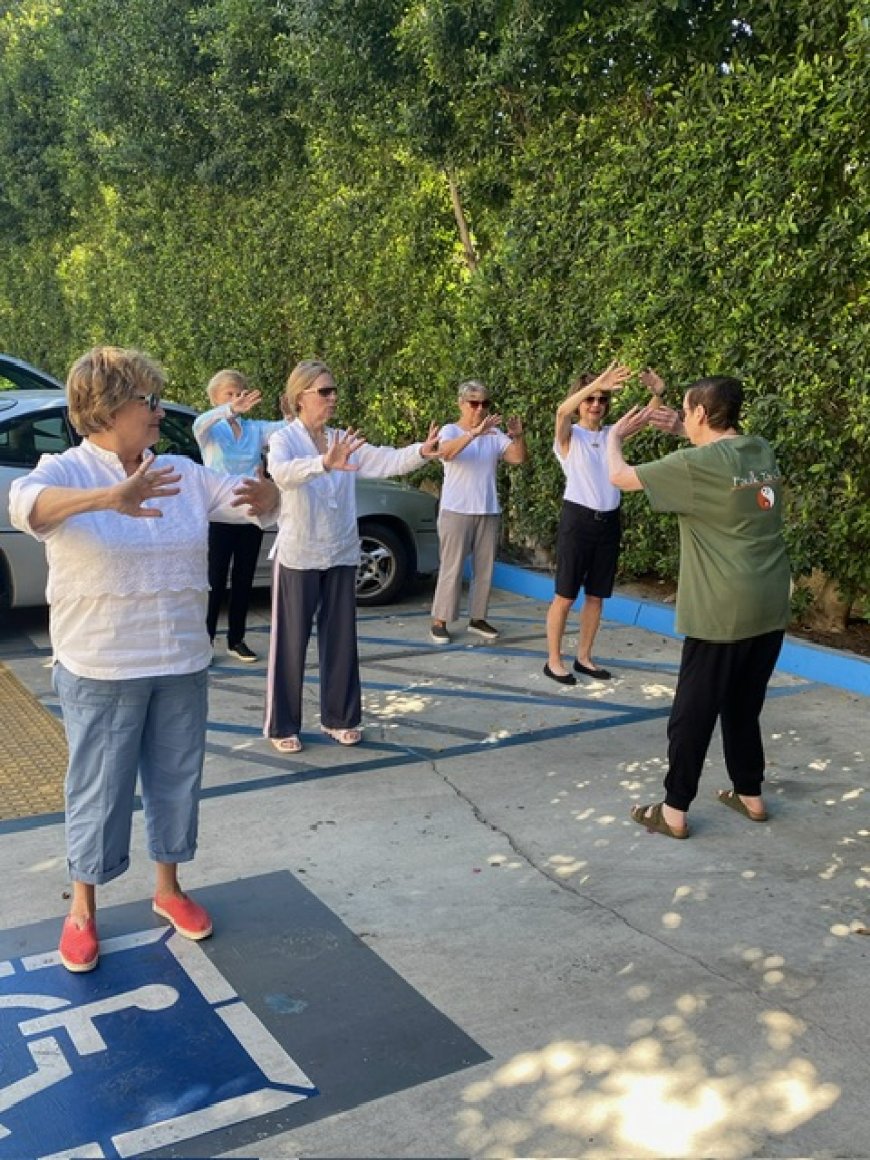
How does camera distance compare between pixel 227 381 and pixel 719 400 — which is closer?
pixel 719 400

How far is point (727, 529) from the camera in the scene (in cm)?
444

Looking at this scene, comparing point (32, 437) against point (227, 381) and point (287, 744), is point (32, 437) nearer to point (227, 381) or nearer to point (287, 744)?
point (227, 381)

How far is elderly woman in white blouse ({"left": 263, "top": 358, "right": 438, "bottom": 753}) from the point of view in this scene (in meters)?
5.54

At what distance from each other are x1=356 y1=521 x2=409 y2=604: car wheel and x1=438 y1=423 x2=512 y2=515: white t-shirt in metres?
1.29

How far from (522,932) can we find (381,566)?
18.5 ft

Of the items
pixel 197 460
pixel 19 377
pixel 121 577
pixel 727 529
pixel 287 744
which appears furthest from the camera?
pixel 19 377

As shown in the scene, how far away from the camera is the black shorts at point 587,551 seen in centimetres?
688

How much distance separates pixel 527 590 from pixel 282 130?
6.38m

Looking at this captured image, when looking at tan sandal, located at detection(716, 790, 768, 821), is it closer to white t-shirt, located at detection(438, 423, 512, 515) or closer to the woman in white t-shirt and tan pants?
the woman in white t-shirt and tan pants

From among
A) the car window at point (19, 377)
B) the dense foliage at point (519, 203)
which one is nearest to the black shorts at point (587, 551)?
the dense foliage at point (519, 203)

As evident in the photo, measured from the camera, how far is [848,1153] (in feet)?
8.99

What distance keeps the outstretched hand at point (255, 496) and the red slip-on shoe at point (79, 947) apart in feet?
4.72

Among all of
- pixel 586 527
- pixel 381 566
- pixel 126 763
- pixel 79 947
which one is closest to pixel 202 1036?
pixel 79 947

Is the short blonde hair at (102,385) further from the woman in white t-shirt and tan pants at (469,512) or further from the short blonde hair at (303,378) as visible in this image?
the woman in white t-shirt and tan pants at (469,512)
